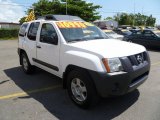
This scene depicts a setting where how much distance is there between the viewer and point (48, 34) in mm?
5961

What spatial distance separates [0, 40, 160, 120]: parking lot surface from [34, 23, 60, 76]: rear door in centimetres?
64

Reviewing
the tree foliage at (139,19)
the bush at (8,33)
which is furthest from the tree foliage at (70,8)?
the tree foliage at (139,19)

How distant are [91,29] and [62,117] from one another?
2623 millimetres

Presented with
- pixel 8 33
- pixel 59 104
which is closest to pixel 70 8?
pixel 8 33

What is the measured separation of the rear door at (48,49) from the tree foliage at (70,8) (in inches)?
1467

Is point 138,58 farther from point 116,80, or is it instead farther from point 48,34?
point 48,34

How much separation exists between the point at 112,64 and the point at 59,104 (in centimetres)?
160

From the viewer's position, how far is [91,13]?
44.5 meters

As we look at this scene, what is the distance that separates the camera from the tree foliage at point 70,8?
141ft

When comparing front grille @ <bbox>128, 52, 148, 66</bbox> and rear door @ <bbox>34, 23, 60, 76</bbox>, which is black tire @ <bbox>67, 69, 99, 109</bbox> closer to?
rear door @ <bbox>34, 23, 60, 76</bbox>

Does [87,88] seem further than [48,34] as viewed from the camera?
No

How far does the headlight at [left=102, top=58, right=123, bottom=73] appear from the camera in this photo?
4234 millimetres

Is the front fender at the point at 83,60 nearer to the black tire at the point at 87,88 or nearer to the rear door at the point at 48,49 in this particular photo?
the black tire at the point at 87,88

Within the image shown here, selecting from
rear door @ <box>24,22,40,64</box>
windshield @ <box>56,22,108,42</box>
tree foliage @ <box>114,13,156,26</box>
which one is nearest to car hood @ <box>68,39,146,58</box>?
windshield @ <box>56,22,108,42</box>
